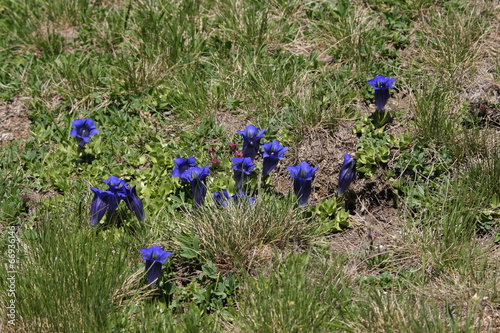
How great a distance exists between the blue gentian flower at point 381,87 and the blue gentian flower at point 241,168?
1043 millimetres

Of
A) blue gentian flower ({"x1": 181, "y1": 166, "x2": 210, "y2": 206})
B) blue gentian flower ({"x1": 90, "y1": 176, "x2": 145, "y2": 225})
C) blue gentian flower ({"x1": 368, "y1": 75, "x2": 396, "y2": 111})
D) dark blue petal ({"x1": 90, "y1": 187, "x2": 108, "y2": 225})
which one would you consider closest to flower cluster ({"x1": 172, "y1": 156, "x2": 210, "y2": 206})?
blue gentian flower ({"x1": 181, "y1": 166, "x2": 210, "y2": 206})

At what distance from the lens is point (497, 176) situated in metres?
3.67

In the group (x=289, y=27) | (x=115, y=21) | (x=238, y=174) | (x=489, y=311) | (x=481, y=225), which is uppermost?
(x=115, y=21)

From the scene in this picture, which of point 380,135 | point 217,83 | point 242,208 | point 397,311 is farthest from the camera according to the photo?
point 217,83

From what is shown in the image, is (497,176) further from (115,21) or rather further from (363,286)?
(115,21)

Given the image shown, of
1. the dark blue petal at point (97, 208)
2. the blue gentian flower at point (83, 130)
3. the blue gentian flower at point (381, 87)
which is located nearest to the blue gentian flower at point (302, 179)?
the blue gentian flower at point (381, 87)

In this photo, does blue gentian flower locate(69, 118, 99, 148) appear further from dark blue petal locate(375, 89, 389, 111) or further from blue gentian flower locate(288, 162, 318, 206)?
dark blue petal locate(375, 89, 389, 111)

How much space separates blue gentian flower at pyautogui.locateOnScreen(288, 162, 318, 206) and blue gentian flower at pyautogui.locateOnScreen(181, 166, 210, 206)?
0.51 meters

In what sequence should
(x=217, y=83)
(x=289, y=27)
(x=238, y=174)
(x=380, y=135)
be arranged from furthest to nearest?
(x=289, y=27), (x=217, y=83), (x=380, y=135), (x=238, y=174)

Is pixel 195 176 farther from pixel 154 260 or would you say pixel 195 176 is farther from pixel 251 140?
pixel 154 260

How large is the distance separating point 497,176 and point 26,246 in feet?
8.61

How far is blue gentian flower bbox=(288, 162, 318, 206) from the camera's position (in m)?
3.65

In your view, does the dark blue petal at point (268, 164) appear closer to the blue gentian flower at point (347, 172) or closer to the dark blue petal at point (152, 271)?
the blue gentian flower at point (347, 172)

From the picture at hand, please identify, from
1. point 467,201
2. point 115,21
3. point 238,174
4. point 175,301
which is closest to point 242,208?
point 238,174
